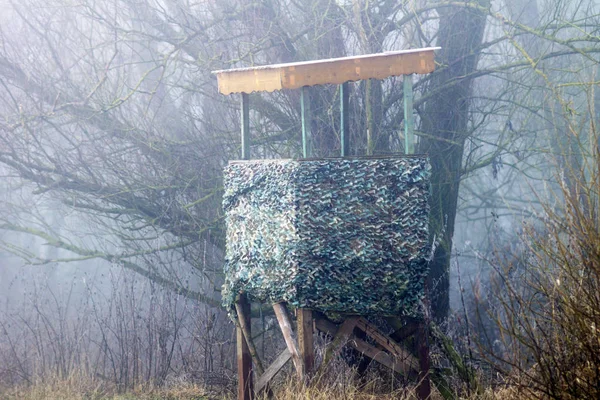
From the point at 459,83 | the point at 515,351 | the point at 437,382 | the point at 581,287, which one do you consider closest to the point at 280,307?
the point at 437,382

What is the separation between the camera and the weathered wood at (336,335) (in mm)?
6273

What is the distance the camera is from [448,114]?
9.74 meters

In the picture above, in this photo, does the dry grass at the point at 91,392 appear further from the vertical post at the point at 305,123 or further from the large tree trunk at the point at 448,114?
the large tree trunk at the point at 448,114

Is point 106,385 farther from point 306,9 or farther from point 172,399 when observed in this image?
point 306,9

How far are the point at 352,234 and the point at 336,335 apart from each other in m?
1.21

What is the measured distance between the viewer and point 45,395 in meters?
8.05

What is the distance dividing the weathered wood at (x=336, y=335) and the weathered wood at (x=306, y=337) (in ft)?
0.46

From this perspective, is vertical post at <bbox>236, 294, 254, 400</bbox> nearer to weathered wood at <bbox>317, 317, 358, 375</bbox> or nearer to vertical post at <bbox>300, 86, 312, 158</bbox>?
weathered wood at <bbox>317, 317, 358, 375</bbox>

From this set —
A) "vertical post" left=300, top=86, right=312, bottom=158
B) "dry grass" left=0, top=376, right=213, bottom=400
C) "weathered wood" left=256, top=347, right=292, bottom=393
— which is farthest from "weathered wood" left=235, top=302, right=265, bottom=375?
"vertical post" left=300, top=86, right=312, bottom=158

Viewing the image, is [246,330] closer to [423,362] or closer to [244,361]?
[244,361]

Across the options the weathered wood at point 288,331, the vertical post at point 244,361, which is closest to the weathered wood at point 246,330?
the vertical post at point 244,361

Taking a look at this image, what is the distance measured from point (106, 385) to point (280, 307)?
3.78 meters

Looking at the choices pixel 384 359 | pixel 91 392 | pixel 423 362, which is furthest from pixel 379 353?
pixel 91 392

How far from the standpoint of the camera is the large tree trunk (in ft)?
31.5
